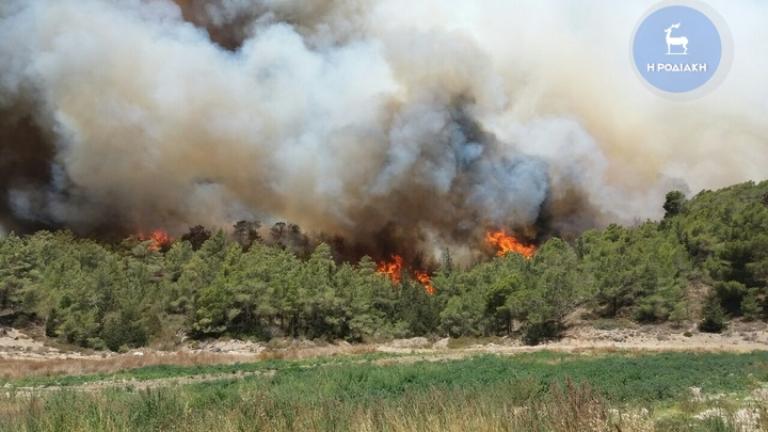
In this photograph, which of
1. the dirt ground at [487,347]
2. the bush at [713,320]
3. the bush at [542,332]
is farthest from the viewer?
the bush at [542,332]

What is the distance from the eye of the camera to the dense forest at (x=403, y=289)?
239 ft

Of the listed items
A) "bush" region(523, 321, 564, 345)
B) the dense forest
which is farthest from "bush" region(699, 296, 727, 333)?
"bush" region(523, 321, 564, 345)

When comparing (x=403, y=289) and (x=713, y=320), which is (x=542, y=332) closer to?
(x=713, y=320)

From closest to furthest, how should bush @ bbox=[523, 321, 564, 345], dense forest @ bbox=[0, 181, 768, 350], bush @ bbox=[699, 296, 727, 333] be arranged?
bush @ bbox=[699, 296, 727, 333] < dense forest @ bbox=[0, 181, 768, 350] < bush @ bbox=[523, 321, 564, 345]

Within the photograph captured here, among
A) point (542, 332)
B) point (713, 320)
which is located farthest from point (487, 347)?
point (713, 320)

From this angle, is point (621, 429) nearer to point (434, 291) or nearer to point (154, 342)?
point (154, 342)

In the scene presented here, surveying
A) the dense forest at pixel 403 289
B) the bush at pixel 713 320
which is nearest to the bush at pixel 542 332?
the dense forest at pixel 403 289

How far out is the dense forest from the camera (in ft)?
239

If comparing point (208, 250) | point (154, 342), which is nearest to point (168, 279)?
point (208, 250)

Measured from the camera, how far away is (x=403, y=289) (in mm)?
113812

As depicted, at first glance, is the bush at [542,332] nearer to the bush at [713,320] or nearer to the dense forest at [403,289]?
the dense forest at [403,289]

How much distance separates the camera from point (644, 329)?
70.3 m

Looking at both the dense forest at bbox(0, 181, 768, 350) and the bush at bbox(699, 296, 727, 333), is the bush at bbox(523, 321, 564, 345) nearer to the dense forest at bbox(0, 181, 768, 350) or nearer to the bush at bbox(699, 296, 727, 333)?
the dense forest at bbox(0, 181, 768, 350)

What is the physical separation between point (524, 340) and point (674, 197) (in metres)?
59.8
